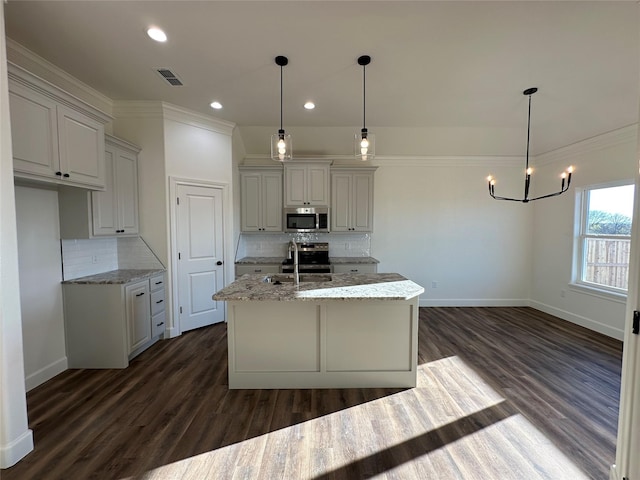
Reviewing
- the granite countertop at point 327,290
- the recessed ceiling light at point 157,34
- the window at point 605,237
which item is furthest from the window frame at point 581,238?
the recessed ceiling light at point 157,34

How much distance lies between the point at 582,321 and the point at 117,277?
21.0 feet

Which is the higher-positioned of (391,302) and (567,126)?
(567,126)

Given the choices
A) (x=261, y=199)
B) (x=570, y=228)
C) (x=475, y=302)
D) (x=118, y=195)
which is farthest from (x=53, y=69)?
(x=570, y=228)

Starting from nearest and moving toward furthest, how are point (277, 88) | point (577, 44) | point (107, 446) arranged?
point (107, 446), point (577, 44), point (277, 88)

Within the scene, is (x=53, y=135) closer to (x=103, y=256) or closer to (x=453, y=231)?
(x=103, y=256)

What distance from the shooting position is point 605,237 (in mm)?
4066

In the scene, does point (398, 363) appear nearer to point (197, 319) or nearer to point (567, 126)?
point (197, 319)

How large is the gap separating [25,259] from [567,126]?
6.75 metres

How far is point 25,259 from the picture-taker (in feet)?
8.45

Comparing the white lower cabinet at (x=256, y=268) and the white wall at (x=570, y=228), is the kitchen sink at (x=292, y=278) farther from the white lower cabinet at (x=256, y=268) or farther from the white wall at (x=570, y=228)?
the white wall at (x=570, y=228)

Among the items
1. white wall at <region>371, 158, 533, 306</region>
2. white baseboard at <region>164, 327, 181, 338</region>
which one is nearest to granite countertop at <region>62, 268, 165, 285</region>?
white baseboard at <region>164, 327, 181, 338</region>

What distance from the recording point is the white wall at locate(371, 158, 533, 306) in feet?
17.1

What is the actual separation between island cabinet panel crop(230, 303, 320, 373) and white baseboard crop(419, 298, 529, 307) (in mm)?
3315

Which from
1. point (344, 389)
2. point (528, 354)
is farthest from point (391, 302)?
point (528, 354)
